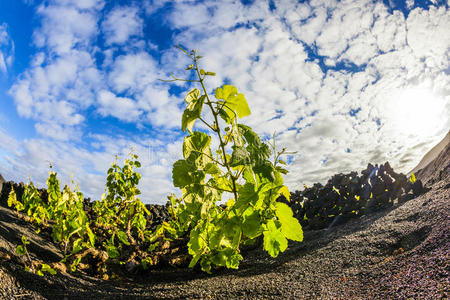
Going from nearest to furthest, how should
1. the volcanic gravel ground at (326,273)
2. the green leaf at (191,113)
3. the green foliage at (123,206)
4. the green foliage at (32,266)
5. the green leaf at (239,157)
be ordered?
the green leaf at (239,157) → the green leaf at (191,113) → the volcanic gravel ground at (326,273) → the green foliage at (32,266) → the green foliage at (123,206)

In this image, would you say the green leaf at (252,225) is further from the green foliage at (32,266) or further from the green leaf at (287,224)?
the green foliage at (32,266)

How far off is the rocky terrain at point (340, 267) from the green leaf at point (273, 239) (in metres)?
0.81

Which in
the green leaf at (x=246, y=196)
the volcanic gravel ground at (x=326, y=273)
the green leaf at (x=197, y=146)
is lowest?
the volcanic gravel ground at (x=326, y=273)

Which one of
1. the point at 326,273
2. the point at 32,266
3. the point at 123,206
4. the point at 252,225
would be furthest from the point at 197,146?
the point at 123,206

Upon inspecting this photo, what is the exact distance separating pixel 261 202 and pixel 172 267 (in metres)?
2.62

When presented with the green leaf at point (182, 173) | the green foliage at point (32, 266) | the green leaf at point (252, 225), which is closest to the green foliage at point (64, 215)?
the green foliage at point (32, 266)

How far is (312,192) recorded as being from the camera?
16.5ft

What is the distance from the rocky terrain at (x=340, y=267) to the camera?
73.9 inches

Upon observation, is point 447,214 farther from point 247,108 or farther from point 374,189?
point 247,108

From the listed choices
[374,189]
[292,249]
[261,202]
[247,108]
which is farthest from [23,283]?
[374,189]

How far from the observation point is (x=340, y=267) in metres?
2.36

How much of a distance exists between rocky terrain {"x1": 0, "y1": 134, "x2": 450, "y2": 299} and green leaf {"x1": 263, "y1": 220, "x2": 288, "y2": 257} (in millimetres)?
809

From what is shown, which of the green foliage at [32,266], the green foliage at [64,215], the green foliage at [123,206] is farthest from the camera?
the green foliage at [123,206]

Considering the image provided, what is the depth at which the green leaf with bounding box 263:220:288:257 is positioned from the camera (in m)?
1.44
